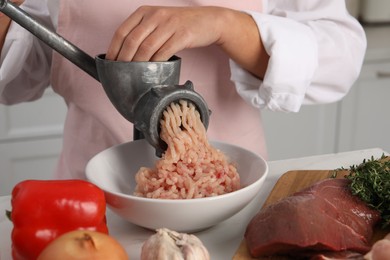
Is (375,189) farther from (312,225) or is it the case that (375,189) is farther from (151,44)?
(151,44)

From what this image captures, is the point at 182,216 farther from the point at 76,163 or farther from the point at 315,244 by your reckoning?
the point at 76,163

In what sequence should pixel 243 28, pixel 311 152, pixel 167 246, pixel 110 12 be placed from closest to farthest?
pixel 167 246 → pixel 243 28 → pixel 110 12 → pixel 311 152

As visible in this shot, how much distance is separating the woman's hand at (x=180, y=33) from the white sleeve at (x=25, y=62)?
1.21 feet

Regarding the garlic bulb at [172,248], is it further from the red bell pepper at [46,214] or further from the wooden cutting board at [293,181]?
the wooden cutting board at [293,181]

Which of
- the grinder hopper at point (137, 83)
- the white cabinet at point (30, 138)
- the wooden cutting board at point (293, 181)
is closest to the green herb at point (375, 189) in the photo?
the wooden cutting board at point (293, 181)

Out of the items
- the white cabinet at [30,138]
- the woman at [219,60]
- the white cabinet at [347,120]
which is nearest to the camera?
the woman at [219,60]

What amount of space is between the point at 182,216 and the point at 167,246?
0.10 meters

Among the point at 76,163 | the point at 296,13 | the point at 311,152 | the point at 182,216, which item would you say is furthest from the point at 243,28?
the point at 311,152

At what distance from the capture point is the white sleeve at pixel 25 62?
3.98 ft

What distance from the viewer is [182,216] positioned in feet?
2.67

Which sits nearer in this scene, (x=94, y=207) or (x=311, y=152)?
(x=94, y=207)

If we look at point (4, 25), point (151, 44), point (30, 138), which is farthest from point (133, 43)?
point (30, 138)

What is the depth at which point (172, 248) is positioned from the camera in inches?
28.4

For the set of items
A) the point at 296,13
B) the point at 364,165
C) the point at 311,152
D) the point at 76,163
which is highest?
the point at 296,13
